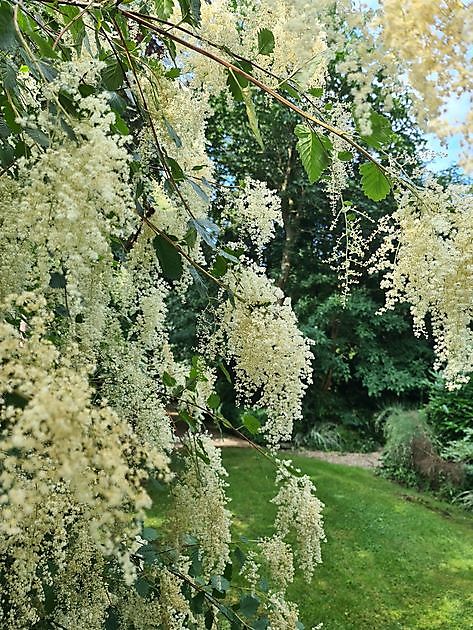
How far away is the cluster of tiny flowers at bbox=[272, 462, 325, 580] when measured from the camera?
70.6 inches

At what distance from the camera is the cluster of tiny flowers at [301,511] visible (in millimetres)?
1792

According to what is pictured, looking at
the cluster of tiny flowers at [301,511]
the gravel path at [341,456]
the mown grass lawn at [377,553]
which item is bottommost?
the mown grass lawn at [377,553]

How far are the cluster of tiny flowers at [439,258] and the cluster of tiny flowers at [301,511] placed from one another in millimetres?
558

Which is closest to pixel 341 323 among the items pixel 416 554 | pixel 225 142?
pixel 225 142

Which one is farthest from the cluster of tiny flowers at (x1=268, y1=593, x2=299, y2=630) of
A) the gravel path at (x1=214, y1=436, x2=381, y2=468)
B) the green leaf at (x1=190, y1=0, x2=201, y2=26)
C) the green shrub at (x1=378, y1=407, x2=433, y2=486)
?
the gravel path at (x1=214, y1=436, x2=381, y2=468)

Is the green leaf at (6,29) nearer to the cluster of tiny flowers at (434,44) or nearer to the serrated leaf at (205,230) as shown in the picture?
the cluster of tiny flowers at (434,44)

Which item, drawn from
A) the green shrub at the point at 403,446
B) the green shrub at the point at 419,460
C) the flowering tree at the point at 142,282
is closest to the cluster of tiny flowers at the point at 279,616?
the flowering tree at the point at 142,282

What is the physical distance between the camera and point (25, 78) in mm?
1475

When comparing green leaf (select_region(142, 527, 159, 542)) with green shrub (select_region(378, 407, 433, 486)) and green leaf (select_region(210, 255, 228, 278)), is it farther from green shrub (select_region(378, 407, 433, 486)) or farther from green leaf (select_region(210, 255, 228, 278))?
green shrub (select_region(378, 407, 433, 486))

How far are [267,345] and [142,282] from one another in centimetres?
42

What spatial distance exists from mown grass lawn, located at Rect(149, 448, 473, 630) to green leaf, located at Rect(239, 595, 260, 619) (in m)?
1.39

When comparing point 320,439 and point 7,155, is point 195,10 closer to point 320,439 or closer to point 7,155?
point 7,155

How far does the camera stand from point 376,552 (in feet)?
17.3

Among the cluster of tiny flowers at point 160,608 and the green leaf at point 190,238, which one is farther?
the cluster of tiny flowers at point 160,608
